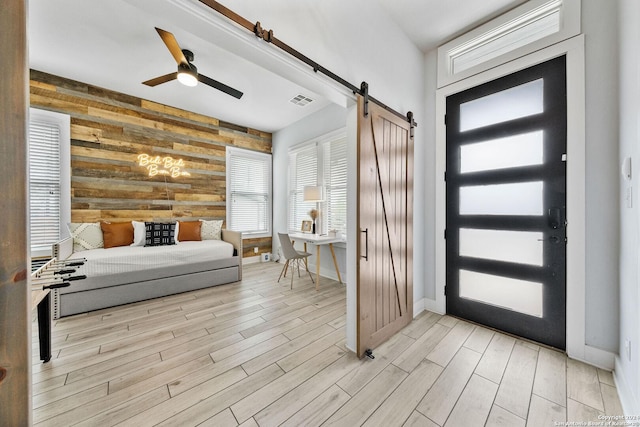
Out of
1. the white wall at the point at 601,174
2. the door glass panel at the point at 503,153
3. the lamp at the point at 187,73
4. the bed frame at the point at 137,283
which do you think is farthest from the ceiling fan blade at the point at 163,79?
the white wall at the point at 601,174

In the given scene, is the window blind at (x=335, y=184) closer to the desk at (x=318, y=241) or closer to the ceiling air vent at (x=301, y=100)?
the desk at (x=318, y=241)

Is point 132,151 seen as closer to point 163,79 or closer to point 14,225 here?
point 163,79

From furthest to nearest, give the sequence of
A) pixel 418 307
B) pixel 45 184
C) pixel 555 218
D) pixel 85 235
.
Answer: pixel 85 235
pixel 45 184
pixel 418 307
pixel 555 218

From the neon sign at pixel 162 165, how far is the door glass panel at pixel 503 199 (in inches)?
182

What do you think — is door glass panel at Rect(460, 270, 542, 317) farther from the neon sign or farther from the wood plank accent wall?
the neon sign

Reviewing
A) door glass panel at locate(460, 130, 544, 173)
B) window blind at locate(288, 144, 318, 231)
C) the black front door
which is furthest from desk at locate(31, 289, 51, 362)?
door glass panel at locate(460, 130, 544, 173)

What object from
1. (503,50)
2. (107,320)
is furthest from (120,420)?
(503,50)

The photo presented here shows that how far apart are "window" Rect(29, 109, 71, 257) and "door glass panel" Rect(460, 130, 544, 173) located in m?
5.38

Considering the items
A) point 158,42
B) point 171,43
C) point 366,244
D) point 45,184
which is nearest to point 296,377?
point 366,244

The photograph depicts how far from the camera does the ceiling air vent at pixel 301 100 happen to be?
156 inches

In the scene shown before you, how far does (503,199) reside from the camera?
2.36 meters

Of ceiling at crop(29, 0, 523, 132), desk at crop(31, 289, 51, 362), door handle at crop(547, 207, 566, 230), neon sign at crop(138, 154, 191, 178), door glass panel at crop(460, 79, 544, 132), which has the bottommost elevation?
desk at crop(31, 289, 51, 362)

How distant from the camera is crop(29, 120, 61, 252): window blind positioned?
129 inches

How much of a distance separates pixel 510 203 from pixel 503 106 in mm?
975
